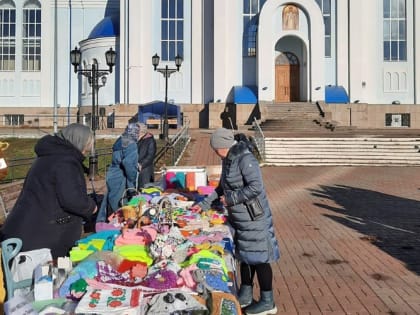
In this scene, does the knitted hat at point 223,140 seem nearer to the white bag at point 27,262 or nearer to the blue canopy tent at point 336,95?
the white bag at point 27,262

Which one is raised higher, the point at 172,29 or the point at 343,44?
the point at 172,29

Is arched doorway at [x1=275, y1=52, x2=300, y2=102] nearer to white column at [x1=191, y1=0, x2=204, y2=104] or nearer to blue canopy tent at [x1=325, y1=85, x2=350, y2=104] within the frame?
blue canopy tent at [x1=325, y1=85, x2=350, y2=104]

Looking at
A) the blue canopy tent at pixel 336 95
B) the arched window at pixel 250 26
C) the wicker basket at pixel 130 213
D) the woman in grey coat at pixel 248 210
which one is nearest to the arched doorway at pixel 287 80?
the arched window at pixel 250 26

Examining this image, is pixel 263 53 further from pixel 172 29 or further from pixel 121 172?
pixel 121 172

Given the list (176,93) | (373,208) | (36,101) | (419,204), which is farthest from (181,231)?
(36,101)

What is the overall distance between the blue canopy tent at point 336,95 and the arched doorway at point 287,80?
2267 millimetres

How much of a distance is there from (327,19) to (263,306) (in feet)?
105

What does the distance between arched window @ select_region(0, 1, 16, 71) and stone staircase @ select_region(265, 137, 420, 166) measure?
94.4 feet

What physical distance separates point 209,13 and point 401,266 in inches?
1181

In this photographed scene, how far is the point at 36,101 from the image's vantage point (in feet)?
129

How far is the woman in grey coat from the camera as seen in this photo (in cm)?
414

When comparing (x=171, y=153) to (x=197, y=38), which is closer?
(x=171, y=153)

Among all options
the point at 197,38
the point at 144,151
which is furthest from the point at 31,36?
the point at 144,151

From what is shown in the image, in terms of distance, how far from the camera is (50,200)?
369 cm
